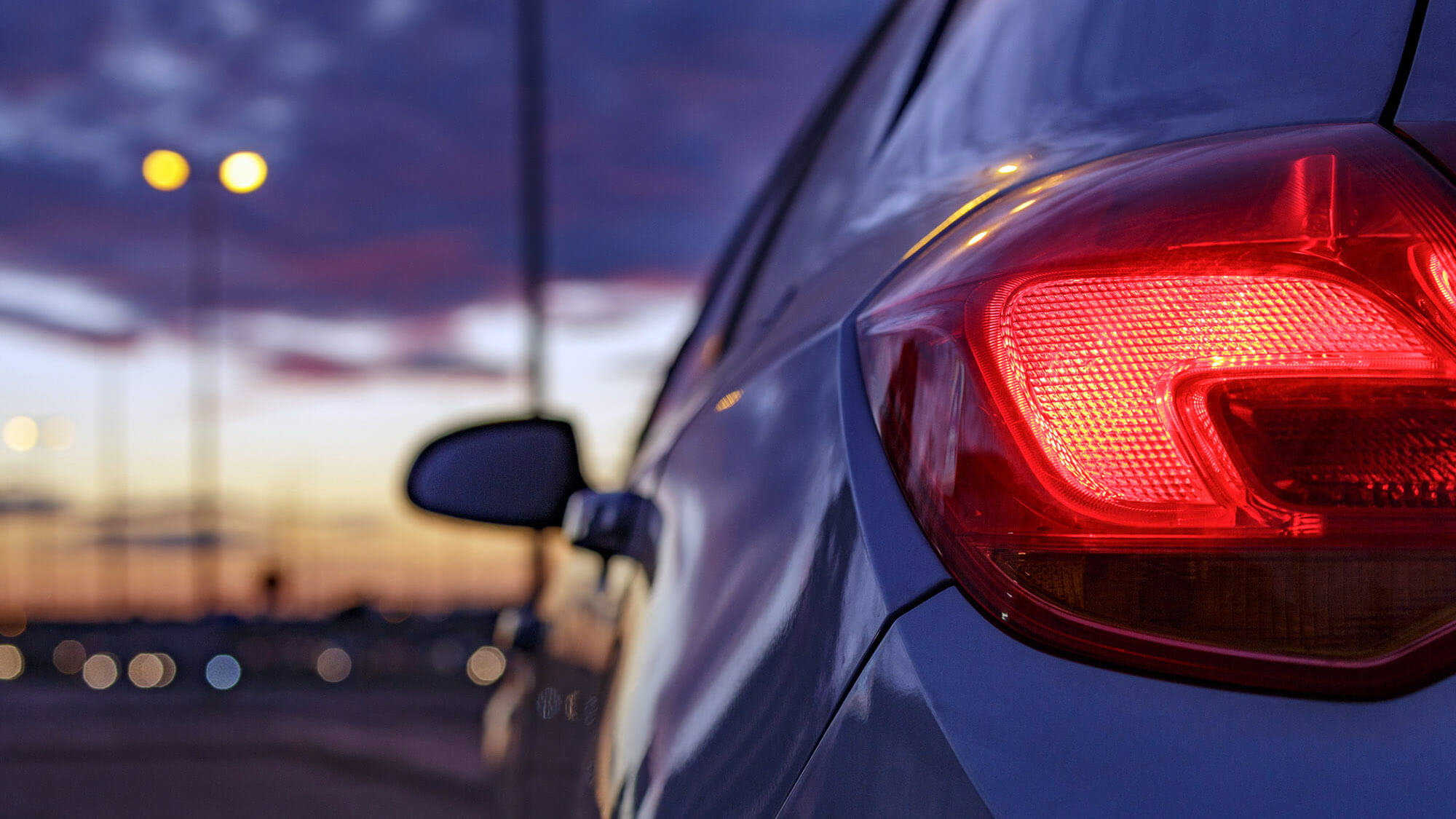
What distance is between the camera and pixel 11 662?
A: 9319 centimetres

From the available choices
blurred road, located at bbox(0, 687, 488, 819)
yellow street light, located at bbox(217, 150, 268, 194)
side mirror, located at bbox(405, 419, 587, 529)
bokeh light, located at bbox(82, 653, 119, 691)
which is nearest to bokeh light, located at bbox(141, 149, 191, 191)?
yellow street light, located at bbox(217, 150, 268, 194)

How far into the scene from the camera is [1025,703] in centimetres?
92

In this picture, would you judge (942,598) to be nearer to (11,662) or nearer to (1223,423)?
(1223,423)

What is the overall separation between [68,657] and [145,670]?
1419 cm

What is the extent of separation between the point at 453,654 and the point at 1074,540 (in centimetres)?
11290

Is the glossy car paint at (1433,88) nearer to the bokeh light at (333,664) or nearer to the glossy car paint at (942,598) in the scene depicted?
the glossy car paint at (942,598)

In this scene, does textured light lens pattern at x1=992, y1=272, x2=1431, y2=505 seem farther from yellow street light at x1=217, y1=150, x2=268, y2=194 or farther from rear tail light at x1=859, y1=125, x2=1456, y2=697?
yellow street light at x1=217, y1=150, x2=268, y2=194

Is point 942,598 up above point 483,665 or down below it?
above

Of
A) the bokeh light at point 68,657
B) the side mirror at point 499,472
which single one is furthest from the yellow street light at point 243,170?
the bokeh light at point 68,657

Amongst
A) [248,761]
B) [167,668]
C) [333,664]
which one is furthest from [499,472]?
[333,664]

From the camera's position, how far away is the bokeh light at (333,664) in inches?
3819

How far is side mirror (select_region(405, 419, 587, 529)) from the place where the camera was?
288 cm

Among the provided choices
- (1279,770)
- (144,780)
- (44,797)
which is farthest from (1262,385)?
(144,780)

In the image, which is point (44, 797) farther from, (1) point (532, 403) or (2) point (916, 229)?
(2) point (916, 229)
